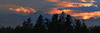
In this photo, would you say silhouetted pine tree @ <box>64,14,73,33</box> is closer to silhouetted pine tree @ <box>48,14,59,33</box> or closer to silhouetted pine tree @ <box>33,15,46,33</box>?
silhouetted pine tree @ <box>48,14,59,33</box>

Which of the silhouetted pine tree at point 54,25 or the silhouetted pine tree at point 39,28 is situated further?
the silhouetted pine tree at point 39,28

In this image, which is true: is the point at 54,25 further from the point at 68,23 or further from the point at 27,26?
the point at 27,26

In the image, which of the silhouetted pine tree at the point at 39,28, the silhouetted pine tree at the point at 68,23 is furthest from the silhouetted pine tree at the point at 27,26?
the silhouetted pine tree at the point at 68,23

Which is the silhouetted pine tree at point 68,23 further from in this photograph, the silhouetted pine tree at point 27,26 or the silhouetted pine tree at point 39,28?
the silhouetted pine tree at point 27,26

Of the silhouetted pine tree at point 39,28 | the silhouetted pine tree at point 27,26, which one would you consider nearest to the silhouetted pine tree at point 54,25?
the silhouetted pine tree at point 39,28

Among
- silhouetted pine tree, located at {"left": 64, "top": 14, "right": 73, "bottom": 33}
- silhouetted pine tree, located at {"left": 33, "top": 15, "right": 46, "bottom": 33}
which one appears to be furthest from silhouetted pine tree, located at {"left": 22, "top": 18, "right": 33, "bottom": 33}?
silhouetted pine tree, located at {"left": 64, "top": 14, "right": 73, "bottom": 33}

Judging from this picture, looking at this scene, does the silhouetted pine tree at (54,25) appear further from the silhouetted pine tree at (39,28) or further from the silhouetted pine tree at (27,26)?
the silhouetted pine tree at (27,26)

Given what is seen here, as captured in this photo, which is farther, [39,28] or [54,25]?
[39,28]

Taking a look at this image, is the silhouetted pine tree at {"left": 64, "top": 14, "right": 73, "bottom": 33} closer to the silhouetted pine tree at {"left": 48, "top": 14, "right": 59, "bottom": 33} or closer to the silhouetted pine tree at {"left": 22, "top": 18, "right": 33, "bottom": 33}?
the silhouetted pine tree at {"left": 48, "top": 14, "right": 59, "bottom": 33}

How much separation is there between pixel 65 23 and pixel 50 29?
7504 mm

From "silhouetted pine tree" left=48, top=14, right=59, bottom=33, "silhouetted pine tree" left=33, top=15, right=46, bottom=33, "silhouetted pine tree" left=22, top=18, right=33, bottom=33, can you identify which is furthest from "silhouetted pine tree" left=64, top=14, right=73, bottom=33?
"silhouetted pine tree" left=22, top=18, right=33, bottom=33

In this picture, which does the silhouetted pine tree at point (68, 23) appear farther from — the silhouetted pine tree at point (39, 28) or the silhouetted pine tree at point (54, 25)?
the silhouetted pine tree at point (39, 28)

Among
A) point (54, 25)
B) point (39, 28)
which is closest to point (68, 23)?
point (54, 25)

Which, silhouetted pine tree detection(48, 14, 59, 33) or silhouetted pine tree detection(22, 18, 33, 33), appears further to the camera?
silhouetted pine tree detection(22, 18, 33, 33)
